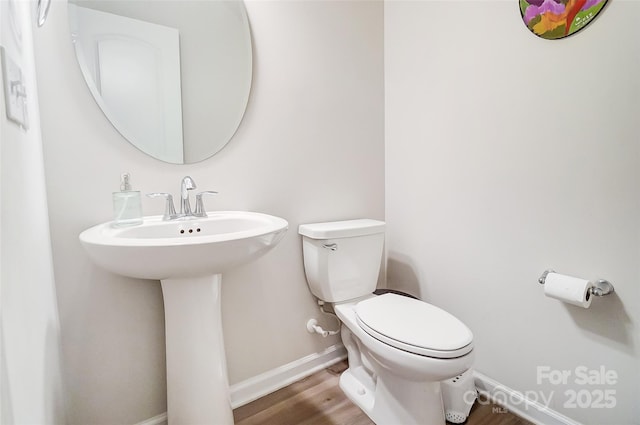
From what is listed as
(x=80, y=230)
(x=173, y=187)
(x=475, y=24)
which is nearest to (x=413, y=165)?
(x=475, y=24)

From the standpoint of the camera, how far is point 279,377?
1.49m

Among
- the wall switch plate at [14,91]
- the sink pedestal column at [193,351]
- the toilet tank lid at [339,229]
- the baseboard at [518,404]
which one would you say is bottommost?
the baseboard at [518,404]

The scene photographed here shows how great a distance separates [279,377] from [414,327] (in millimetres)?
744

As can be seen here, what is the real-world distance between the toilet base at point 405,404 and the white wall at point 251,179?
0.44 m

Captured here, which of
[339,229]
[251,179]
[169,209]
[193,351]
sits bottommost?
[193,351]

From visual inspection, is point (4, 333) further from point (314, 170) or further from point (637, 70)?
point (637, 70)

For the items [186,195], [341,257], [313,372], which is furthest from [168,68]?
[313,372]

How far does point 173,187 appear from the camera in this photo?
3.94 feet

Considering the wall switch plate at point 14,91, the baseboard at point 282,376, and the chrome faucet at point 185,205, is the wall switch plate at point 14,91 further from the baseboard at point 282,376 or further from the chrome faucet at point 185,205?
the baseboard at point 282,376

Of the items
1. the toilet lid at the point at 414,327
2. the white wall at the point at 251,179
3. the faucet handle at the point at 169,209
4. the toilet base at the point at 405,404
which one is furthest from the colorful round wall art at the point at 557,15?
the faucet handle at the point at 169,209

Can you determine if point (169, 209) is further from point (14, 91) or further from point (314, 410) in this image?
point (314, 410)

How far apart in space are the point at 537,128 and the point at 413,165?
0.58m

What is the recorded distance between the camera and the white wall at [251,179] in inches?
40.3

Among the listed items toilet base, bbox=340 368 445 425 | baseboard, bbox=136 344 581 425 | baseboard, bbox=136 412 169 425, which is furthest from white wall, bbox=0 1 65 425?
toilet base, bbox=340 368 445 425
